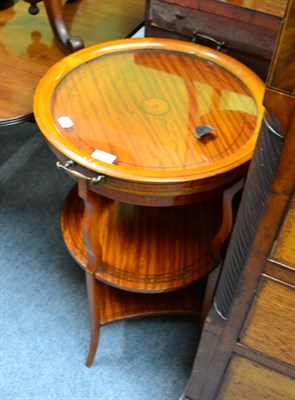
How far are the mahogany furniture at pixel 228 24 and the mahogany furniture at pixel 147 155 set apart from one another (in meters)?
0.06

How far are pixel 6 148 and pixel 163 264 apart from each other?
82 cm

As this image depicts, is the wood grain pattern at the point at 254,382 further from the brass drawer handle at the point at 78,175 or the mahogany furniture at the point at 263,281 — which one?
the brass drawer handle at the point at 78,175

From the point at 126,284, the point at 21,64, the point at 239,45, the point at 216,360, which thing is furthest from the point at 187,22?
the point at 216,360

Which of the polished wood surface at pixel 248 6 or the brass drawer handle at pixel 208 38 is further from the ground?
the polished wood surface at pixel 248 6

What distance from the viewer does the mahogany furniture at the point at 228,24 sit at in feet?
2.99

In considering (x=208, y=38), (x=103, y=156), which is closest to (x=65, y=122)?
(x=103, y=156)

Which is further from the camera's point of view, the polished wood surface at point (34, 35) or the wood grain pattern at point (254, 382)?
the polished wood surface at point (34, 35)

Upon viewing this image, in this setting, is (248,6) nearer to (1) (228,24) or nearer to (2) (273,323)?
(1) (228,24)

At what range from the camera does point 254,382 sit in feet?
2.43

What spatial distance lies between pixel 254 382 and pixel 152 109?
1.62 ft

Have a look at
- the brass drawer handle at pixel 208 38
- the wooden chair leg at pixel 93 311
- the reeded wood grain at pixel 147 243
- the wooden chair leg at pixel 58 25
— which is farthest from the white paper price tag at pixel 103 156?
the wooden chair leg at pixel 58 25

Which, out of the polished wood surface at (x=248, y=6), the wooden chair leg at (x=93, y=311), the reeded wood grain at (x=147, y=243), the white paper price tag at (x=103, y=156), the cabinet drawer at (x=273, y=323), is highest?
the polished wood surface at (x=248, y=6)

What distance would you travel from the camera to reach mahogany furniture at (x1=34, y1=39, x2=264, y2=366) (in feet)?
2.40

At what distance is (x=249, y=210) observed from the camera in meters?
0.56
